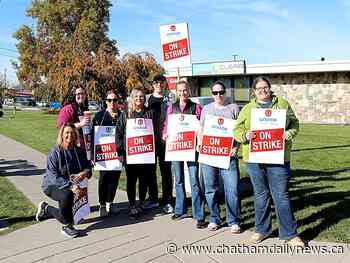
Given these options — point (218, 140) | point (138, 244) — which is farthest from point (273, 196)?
point (138, 244)

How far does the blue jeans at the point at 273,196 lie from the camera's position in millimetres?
5199

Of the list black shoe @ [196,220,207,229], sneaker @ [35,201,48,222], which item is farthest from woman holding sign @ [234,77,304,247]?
sneaker @ [35,201,48,222]

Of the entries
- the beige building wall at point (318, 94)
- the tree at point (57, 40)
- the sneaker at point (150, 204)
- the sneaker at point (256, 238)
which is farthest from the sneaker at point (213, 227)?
the tree at point (57, 40)

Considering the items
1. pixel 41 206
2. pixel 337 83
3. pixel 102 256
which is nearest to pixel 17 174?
pixel 41 206

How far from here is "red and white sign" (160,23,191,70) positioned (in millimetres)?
7230

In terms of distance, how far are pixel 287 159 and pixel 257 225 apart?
0.95 metres

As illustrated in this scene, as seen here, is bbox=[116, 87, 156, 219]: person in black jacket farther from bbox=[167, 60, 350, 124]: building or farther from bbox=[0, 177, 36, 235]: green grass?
bbox=[167, 60, 350, 124]: building

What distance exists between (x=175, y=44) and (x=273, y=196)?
318 cm

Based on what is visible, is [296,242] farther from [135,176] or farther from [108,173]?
[108,173]

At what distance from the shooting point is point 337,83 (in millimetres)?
32438

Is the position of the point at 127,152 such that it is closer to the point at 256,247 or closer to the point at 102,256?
the point at 102,256

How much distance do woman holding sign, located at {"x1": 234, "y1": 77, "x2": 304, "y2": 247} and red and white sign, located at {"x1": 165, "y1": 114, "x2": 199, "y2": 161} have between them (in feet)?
3.08

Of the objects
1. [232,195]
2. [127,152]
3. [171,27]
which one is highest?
[171,27]

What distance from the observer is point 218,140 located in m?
5.83
